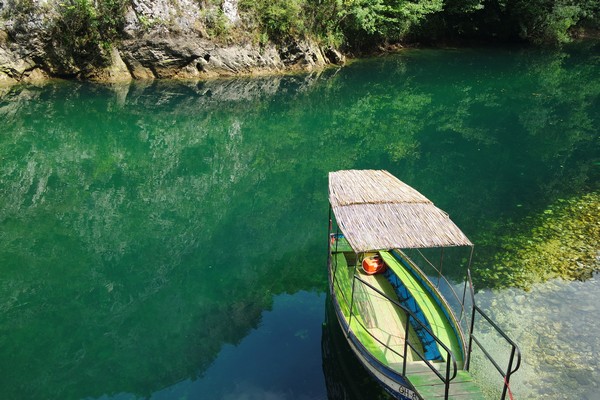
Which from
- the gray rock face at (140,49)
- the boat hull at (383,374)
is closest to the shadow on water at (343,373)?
the boat hull at (383,374)

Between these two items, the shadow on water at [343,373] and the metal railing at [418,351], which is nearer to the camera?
the metal railing at [418,351]

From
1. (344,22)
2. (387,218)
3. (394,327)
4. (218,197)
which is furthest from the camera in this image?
(344,22)

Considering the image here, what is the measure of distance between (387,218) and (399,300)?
2136 millimetres

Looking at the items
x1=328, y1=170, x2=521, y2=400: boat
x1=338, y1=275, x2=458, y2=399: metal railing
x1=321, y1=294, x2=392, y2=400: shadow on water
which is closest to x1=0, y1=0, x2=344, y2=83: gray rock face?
x1=328, y1=170, x2=521, y2=400: boat

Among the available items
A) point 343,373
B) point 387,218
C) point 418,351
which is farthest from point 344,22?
→ point 418,351

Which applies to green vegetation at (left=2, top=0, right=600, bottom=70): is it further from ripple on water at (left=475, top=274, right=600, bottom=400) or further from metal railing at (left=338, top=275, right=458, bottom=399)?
metal railing at (left=338, top=275, right=458, bottom=399)

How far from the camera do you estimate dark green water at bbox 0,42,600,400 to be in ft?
37.0

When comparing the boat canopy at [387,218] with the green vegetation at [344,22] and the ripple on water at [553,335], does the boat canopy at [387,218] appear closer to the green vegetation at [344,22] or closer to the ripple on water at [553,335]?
the ripple on water at [553,335]

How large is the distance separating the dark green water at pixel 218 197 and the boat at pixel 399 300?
141 cm

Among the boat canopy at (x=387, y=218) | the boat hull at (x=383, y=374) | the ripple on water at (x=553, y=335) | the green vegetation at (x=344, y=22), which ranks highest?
the green vegetation at (x=344, y=22)

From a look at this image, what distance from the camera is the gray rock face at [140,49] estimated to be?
102ft

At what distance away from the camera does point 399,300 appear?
11664 mm

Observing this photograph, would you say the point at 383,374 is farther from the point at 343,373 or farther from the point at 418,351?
the point at 343,373

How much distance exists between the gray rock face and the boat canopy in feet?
80.0
